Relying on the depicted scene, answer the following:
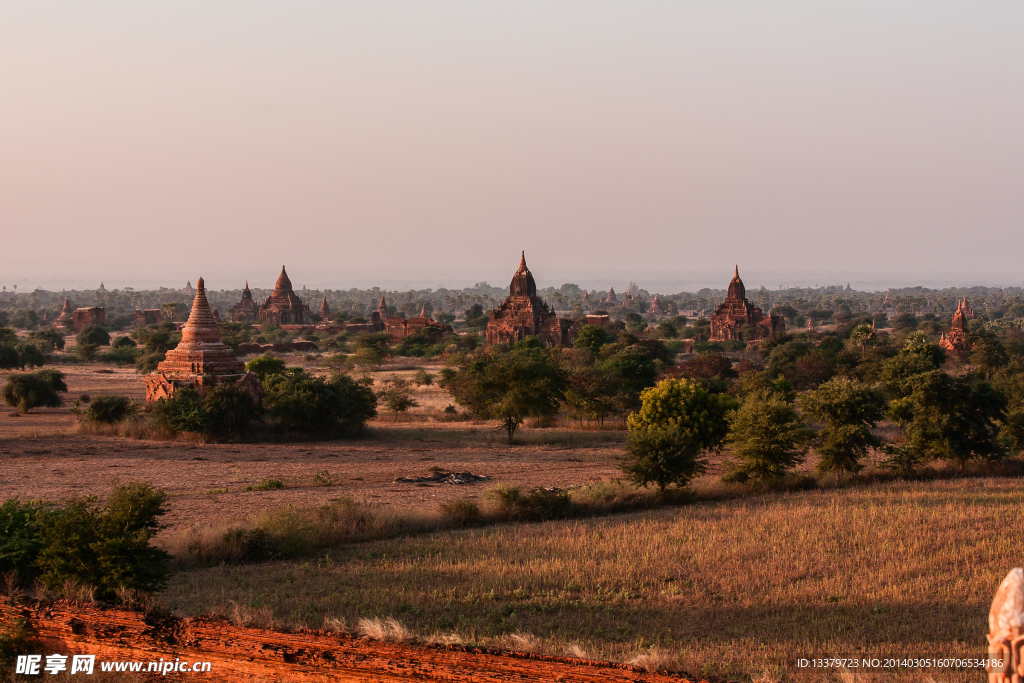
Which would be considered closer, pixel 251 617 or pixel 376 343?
pixel 251 617

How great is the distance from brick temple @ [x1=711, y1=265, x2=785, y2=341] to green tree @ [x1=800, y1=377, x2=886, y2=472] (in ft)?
235

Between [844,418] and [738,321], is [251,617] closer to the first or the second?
[844,418]

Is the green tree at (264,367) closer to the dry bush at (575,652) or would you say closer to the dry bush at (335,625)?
the dry bush at (335,625)

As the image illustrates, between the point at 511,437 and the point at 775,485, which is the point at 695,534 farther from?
the point at 511,437

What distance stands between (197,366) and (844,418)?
77.6ft

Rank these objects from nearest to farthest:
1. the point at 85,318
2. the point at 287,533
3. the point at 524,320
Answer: the point at 287,533
the point at 524,320
the point at 85,318

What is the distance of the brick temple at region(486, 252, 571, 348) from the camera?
8331cm

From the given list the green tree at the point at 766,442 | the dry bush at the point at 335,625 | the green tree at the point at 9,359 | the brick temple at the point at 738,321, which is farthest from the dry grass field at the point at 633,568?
the brick temple at the point at 738,321

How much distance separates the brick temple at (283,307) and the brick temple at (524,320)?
43.8 meters

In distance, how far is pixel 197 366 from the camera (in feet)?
112

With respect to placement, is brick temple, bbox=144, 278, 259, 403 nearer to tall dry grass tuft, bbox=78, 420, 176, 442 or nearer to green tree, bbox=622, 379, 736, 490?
tall dry grass tuft, bbox=78, 420, 176, 442

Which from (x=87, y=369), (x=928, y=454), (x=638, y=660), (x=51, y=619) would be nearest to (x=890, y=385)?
(x=928, y=454)

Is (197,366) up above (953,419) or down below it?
above

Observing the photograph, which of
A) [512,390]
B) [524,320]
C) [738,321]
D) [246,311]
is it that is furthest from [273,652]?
[246,311]
